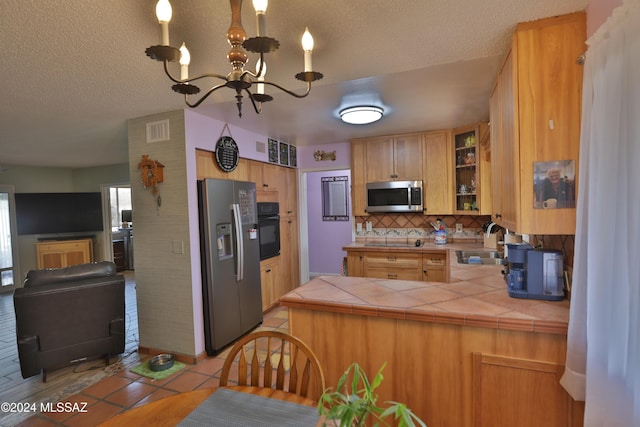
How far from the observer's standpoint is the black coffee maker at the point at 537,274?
1621 millimetres

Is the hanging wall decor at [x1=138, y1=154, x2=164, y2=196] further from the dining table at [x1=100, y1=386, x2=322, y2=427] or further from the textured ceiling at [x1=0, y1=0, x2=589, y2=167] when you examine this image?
the dining table at [x1=100, y1=386, x2=322, y2=427]

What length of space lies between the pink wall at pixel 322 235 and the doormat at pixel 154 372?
3654 millimetres

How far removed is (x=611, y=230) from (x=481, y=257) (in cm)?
229

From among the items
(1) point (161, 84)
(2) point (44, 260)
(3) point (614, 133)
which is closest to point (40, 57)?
(1) point (161, 84)

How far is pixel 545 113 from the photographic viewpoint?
145 centimetres

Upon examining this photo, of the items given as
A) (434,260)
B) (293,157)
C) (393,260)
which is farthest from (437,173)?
(293,157)

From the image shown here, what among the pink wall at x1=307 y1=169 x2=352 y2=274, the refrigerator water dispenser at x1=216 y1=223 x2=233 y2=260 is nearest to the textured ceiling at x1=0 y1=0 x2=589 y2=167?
the refrigerator water dispenser at x1=216 y1=223 x2=233 y2=260

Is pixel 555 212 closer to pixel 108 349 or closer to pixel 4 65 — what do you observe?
pixel 4 65

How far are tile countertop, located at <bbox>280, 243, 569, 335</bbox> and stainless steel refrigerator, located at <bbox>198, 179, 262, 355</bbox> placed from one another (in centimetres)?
133

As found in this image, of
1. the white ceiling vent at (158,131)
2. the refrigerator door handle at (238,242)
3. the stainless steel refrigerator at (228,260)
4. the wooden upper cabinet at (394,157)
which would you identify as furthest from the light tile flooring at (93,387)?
the wooden upper cabinet at (394,157)

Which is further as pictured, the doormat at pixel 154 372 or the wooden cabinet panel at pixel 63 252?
the wooden cabinet panel at pixel 63 252

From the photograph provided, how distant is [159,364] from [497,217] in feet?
9.62

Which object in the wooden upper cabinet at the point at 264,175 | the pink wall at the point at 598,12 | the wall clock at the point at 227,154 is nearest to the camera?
the pink wall at the point at 598,12

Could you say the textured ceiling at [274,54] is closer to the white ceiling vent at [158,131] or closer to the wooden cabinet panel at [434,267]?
the white ceiling vent at [158,131]
